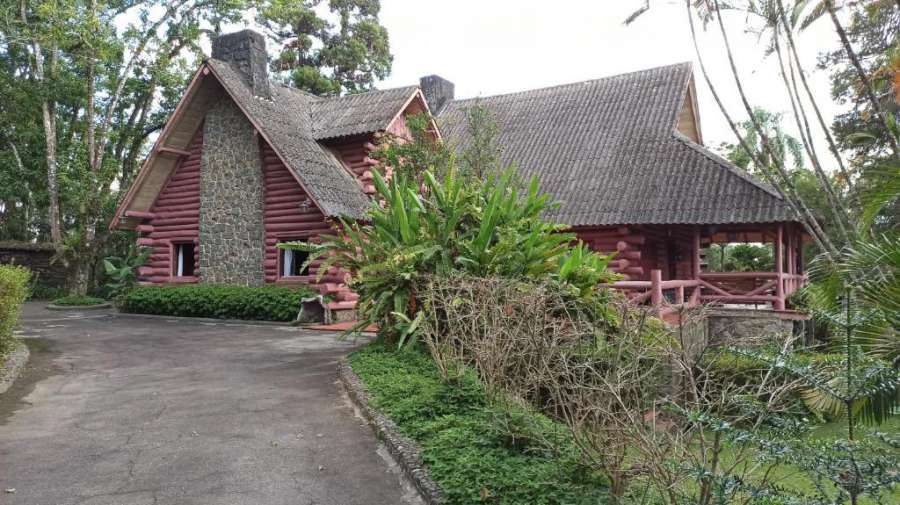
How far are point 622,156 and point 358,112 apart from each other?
7.65 m

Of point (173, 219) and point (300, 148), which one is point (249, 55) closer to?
point (300, 148)

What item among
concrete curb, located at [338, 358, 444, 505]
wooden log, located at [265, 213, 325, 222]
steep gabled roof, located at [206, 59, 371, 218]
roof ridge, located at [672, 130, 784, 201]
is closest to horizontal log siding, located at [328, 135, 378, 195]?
steep gabled roof, located at [206, 59, 371, 218]

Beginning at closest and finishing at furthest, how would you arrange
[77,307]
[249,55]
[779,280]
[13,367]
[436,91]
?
1. [13,367]
2. [779,280]
3. [249,55]
4. [77,307]
5. [436,91]

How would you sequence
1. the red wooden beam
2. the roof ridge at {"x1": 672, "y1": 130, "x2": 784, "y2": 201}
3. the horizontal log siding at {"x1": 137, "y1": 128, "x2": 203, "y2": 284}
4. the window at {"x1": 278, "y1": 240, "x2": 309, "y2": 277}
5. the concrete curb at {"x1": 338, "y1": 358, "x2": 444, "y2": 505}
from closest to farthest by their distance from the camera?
the concrete curb at {"x1": 338, "y1": 358, "x2": 444, "y2": 505} → the roof ridge at {"x1": 672, "y1": 130, "x2": 784, "y2": 201} → the window at {"x1": 278, "y1": 240, "x2": 309, "y2": 277} → the red wooden beam → the horizontal log siding at {"x1": 137, "y1": 128, "x2": 203, "y2": 284}

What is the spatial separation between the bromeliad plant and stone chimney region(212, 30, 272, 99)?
1022 centimetres

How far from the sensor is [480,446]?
183 inches

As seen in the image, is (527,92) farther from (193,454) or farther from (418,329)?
(193,454)

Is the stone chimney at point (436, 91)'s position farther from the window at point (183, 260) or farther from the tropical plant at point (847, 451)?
the tropical plant at point (847, 451)

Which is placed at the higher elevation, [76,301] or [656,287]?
[656,287]

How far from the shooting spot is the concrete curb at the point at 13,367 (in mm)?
7495

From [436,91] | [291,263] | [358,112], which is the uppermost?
[436,91]

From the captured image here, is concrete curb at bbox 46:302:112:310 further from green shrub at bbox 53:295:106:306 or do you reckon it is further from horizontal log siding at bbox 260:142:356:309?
horizontal log siding at bbox 260:142:356:309

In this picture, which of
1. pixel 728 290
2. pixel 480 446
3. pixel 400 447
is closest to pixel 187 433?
pixel 400 447

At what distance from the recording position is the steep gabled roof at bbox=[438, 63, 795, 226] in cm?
1388
